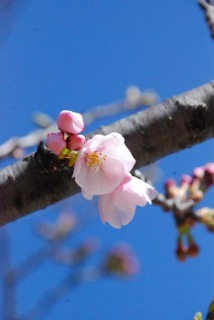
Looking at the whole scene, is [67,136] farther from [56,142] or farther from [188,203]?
[188,203]

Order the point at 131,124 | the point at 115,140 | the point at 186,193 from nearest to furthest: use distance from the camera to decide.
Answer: the point at 115,140 → the point at 131,124 → the point at 186,193

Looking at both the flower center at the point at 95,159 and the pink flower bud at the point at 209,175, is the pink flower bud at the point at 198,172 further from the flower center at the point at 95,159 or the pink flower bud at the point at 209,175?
the flower center at the point at 95,159

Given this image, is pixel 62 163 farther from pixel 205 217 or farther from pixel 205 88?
pixel 205 217

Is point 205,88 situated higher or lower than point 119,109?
higher

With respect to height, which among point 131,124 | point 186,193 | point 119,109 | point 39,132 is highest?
point 131,124

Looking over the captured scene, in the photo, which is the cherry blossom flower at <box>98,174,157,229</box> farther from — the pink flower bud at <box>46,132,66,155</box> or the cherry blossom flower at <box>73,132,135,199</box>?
the pink flower bud at <box>46,132,66,155</box>

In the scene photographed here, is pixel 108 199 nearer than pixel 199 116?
Yes

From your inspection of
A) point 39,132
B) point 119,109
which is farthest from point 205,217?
point 119,109
